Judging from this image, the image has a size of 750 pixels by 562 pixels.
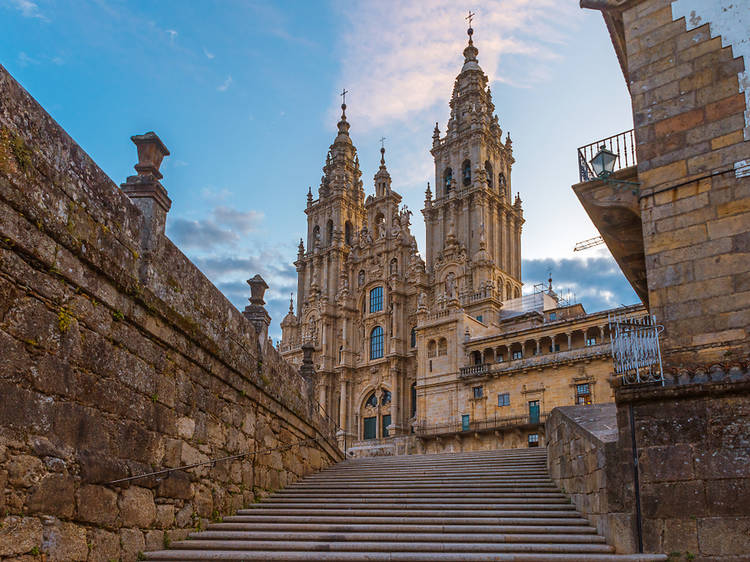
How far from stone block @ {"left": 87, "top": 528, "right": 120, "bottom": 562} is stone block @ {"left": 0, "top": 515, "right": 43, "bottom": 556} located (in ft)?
2.36

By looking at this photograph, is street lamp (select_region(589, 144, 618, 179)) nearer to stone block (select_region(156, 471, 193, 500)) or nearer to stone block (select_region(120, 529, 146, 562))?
stone block (select_region(156, 471, 193, 500))

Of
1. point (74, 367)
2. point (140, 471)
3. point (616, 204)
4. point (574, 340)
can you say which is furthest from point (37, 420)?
point (574, 340)

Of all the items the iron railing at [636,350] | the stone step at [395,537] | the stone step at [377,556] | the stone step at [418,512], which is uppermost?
the iron railing at [636,350]

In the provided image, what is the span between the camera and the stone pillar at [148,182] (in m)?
7.89

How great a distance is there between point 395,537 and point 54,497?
409cm

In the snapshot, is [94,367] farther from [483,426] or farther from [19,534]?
[483,426]

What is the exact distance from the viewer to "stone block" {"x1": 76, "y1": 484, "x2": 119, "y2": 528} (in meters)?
6.07

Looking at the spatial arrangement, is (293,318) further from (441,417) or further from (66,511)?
(66,511)

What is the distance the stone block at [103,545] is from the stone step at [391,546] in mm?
1175

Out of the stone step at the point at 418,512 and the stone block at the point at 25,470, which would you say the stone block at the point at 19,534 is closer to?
the stone block at the point at 25,470

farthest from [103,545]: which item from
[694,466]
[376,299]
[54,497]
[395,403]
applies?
[376,299]

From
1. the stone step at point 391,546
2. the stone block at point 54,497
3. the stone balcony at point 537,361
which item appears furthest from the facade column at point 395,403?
the stone block at point 54,497

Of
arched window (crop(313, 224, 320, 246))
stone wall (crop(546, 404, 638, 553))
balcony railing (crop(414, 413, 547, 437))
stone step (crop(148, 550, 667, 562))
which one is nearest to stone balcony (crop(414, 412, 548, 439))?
balcony railing (crop(414, 413, 547, 437))

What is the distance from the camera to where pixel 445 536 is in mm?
8141
